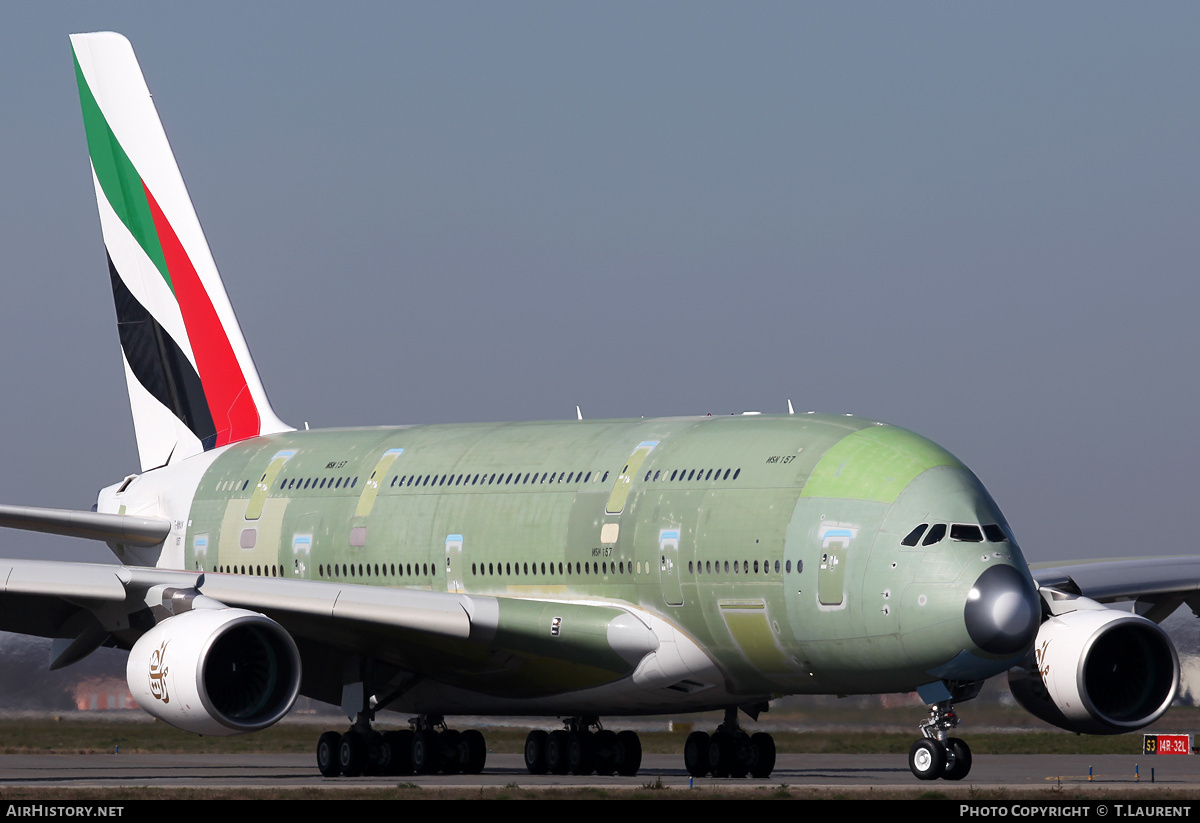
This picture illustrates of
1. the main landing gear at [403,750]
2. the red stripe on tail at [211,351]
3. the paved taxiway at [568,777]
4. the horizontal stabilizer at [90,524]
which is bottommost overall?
the paved taxiway at [568,777]

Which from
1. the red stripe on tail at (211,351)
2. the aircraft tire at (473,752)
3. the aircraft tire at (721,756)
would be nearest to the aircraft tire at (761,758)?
the aircraft tire at (721,756)

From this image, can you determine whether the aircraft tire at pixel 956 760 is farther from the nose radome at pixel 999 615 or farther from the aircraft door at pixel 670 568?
the aircraft door at pixel 670 568

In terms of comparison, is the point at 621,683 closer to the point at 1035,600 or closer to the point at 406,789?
the point at 406,789

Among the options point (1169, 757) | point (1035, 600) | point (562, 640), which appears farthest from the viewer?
point (1169, 757)

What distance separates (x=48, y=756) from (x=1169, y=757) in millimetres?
19671

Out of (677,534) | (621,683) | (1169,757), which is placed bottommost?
(1169,757)

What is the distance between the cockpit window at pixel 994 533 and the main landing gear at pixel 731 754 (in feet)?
19.9

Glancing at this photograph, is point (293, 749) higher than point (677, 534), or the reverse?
point (677, 534)

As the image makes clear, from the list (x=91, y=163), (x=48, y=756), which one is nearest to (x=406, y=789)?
(x=48, y=756)

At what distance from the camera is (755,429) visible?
82.3 feet

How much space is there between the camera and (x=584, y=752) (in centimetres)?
2847

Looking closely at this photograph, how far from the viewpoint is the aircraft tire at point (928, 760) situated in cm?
2189

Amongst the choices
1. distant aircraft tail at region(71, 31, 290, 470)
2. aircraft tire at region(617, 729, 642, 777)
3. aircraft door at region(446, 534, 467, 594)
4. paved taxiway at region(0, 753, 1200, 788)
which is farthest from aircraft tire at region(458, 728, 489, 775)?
distant aircraft tail at region(71, 31, 290, 470)

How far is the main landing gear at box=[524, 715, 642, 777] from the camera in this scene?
28469 millimetres
